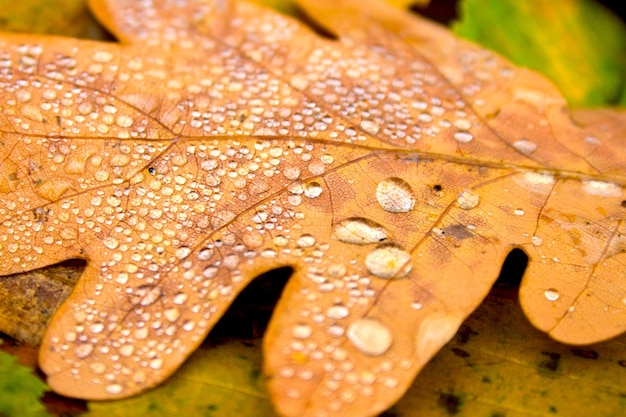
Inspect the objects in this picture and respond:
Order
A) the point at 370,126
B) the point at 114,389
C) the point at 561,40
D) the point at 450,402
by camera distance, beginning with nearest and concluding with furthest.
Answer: the point at 114,389 < the point at 450,402 < the point at 370,126 < the point at 561,40

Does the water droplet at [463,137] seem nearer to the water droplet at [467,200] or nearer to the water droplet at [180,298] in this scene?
the water droplet at [467,200]

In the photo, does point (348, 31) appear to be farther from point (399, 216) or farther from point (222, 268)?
Result: point (222, 268)

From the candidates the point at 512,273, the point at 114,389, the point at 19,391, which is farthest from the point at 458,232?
the point at 19,391

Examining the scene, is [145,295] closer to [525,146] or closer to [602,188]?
[525,146]

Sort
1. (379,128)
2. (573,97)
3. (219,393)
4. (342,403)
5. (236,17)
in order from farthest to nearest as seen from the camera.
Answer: (573,97)
(236,17)
(379,128)
(219,393)
(342,403)

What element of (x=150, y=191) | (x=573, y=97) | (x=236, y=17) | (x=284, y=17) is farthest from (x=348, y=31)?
(x=573, y=97)

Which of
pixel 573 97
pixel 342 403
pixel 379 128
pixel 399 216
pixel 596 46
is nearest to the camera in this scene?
pixel 342 403

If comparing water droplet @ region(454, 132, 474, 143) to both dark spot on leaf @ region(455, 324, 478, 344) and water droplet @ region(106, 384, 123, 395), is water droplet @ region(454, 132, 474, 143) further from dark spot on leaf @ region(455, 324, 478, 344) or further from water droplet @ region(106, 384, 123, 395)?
water droplet @ region(106, 384, 123, 395)
